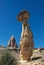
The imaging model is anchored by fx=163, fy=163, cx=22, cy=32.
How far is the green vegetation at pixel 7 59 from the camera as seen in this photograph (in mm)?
14974

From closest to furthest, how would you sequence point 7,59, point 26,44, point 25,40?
point 7,59, point 26,44, point 25,40

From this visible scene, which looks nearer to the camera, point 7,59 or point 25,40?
point 7,59

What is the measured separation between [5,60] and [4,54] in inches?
28.8

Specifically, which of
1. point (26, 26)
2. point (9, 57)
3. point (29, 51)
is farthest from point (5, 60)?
point (26, 26)

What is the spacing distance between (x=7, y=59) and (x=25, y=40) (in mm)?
10071

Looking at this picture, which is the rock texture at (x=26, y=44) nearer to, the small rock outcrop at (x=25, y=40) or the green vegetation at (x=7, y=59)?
the small rock outcrop at (x=25, y=40)

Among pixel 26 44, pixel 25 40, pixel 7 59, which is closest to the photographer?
pixel 7 59

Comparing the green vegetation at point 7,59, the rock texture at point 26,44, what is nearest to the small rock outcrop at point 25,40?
the rock texture at point 26,44

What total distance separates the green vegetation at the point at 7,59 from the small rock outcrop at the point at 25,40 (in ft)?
29.8

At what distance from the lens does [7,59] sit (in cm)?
1529

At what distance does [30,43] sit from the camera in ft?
81.6

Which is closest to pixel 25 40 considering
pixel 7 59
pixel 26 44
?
pixel 26 44

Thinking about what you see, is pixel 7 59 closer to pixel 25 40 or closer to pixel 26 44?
pixel 26 44

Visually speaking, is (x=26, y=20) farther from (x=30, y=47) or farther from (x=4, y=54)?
(x=4, y=54)
